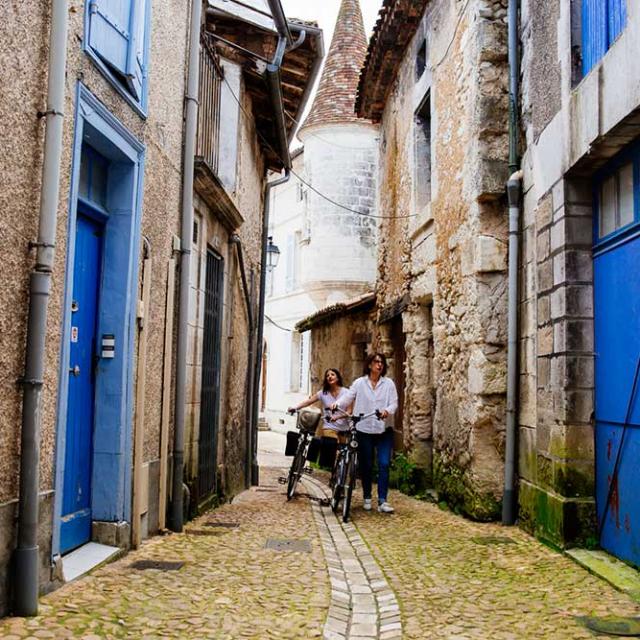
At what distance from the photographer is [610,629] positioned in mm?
3658

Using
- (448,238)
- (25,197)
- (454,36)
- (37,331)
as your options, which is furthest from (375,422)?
(25,197)

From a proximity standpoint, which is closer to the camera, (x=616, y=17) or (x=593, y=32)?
(x=616, y=17)

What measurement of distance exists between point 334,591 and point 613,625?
1440mm

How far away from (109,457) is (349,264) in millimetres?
15450

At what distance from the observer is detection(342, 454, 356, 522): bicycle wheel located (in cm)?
710

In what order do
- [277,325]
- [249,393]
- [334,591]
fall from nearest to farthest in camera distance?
[334,591] < [249,393] < [277,325]

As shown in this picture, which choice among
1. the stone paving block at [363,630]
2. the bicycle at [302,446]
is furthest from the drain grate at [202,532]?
the stone paving block at [363,630]

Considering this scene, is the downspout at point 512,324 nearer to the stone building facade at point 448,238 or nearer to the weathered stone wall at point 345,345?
the stone building facade at point 448,238

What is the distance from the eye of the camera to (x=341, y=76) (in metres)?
21.3

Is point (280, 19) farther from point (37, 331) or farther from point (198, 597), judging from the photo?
point (198, 597)

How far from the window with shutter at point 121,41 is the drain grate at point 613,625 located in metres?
3.87

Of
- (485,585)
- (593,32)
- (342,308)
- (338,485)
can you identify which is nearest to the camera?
(485,585)

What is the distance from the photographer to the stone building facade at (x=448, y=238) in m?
7.14

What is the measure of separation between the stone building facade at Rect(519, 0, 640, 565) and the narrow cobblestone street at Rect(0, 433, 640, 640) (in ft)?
1.42
